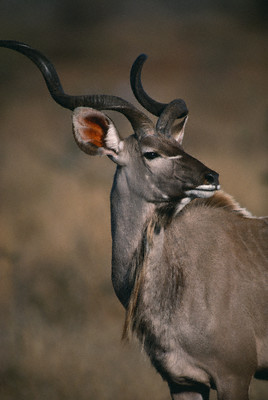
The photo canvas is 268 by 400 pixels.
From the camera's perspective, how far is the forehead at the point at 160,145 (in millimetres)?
3404

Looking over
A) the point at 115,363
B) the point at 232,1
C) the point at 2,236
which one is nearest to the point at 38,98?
the point at 2,236

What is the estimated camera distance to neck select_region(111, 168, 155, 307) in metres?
3.45

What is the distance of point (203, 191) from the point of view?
3285mm

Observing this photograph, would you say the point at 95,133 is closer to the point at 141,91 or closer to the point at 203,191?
the point at 141,91

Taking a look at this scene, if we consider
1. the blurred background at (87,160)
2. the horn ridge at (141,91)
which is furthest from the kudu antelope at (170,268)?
the blurred background at (87,160)

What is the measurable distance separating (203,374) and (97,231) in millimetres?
5094

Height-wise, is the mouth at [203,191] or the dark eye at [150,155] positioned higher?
the dark eye at [150,155]

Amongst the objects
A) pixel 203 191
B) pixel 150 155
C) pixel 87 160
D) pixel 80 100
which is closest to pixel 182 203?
pixel 203 191

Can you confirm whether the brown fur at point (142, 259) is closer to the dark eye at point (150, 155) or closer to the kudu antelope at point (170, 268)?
the kudu antelope at point (170, 268)

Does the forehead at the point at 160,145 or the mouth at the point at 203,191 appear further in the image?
the forehead at the point at 160,145

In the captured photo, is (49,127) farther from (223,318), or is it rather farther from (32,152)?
(223,318)

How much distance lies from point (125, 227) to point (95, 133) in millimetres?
636

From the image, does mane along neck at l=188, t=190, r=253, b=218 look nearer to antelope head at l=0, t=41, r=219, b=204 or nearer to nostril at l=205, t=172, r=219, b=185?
antelope head at l=0, t=41, r=219, b=204

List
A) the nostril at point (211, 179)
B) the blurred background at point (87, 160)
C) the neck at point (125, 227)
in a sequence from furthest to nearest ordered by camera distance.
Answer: the blurred background at point (87, 160) → the neck at point (125, 227) → the nostril at point (211, 179)
